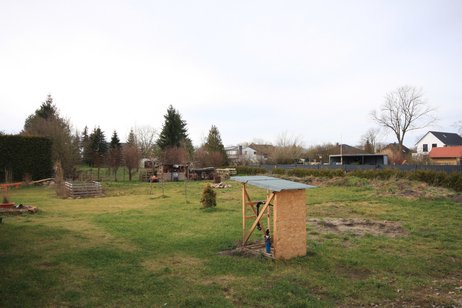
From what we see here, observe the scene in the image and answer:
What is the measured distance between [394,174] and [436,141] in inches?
1640

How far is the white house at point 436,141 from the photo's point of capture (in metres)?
57.1

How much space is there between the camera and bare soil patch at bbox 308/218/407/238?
9.99m

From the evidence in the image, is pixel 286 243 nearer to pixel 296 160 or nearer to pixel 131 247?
pixel 131 247

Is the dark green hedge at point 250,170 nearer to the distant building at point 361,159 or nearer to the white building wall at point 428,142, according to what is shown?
the distant building at point 361,159

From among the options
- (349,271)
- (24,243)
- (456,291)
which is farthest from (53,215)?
(456,291)

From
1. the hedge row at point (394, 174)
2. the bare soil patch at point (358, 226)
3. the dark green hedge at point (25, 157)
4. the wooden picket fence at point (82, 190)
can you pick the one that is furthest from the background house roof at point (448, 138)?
the dark green hedge at point (25, 157)

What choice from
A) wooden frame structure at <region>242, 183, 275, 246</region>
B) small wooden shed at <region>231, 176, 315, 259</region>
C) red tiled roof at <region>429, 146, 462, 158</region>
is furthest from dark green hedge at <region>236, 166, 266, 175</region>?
red tiled roof at <region>429, 146, 462, 158</region>

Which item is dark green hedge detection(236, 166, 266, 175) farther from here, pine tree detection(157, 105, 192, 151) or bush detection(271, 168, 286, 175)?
pine tree detection(157, 105, 192, 151)

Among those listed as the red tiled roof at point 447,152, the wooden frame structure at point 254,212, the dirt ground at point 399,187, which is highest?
the red tiled roof at point 447,152

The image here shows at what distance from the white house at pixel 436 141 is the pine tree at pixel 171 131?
143 feet

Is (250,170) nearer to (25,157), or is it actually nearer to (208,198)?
(25,157)

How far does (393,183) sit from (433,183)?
244 cm

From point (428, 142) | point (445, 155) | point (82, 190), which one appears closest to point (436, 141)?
point (428, 142)

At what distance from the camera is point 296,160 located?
49.6 meters
